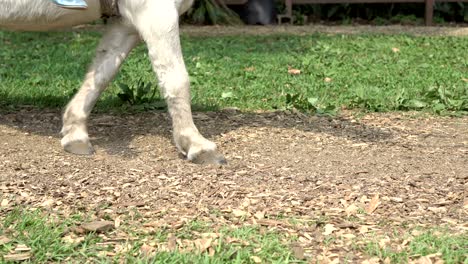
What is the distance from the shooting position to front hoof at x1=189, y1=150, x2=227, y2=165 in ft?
15.4

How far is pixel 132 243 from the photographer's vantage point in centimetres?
350

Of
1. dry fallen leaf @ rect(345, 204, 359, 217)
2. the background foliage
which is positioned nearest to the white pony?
dry fallen leaf @ rect(345, 204, 359, 217)

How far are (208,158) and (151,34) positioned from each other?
0.75m

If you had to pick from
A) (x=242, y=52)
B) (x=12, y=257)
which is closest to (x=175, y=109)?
(x=12, y=257)

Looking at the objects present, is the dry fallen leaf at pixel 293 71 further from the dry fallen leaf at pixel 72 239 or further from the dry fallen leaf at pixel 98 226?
the dry fallen leaf at pixel 72 239

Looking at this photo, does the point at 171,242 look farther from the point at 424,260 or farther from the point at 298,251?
the point at 424,260

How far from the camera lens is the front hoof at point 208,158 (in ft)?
15.4

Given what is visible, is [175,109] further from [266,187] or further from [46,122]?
[46,122]

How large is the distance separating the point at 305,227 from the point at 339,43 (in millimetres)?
7272

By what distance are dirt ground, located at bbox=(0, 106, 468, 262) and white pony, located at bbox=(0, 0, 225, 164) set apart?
12 cm

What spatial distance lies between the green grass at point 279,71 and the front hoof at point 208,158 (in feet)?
5.47

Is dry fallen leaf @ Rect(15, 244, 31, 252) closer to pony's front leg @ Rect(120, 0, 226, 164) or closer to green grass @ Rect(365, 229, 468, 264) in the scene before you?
green grass @ Rect(365, 229, 468, 264)

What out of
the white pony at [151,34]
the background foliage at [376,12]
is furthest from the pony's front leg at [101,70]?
the background foliage at [376,12]

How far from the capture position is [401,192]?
4.23m
